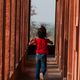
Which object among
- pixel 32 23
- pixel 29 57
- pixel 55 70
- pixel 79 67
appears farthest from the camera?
pixel 32 23

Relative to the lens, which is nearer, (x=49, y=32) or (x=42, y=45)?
(x=42, y=45)

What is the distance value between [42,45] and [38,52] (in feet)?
0.65

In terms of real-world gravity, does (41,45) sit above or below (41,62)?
above

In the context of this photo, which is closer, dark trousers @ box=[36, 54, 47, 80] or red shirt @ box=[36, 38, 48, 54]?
red shirt @ box=[36, 38, 48, 54]

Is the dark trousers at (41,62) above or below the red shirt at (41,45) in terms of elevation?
below

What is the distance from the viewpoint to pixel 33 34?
1959 cm

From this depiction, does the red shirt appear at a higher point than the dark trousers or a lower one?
higher

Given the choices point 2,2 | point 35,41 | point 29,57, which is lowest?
point 29,57

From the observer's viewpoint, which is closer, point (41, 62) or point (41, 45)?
point (41, 45)

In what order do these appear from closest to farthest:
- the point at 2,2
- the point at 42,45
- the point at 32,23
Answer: the point at 2,2, the point at 42,45, the point at 32,23

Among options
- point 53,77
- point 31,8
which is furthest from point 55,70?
point 31,8

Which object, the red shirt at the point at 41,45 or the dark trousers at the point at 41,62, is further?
the dark trousers at the point at 41,62

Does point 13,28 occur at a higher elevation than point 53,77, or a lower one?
higher

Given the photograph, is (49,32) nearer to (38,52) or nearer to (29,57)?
(29,57)
